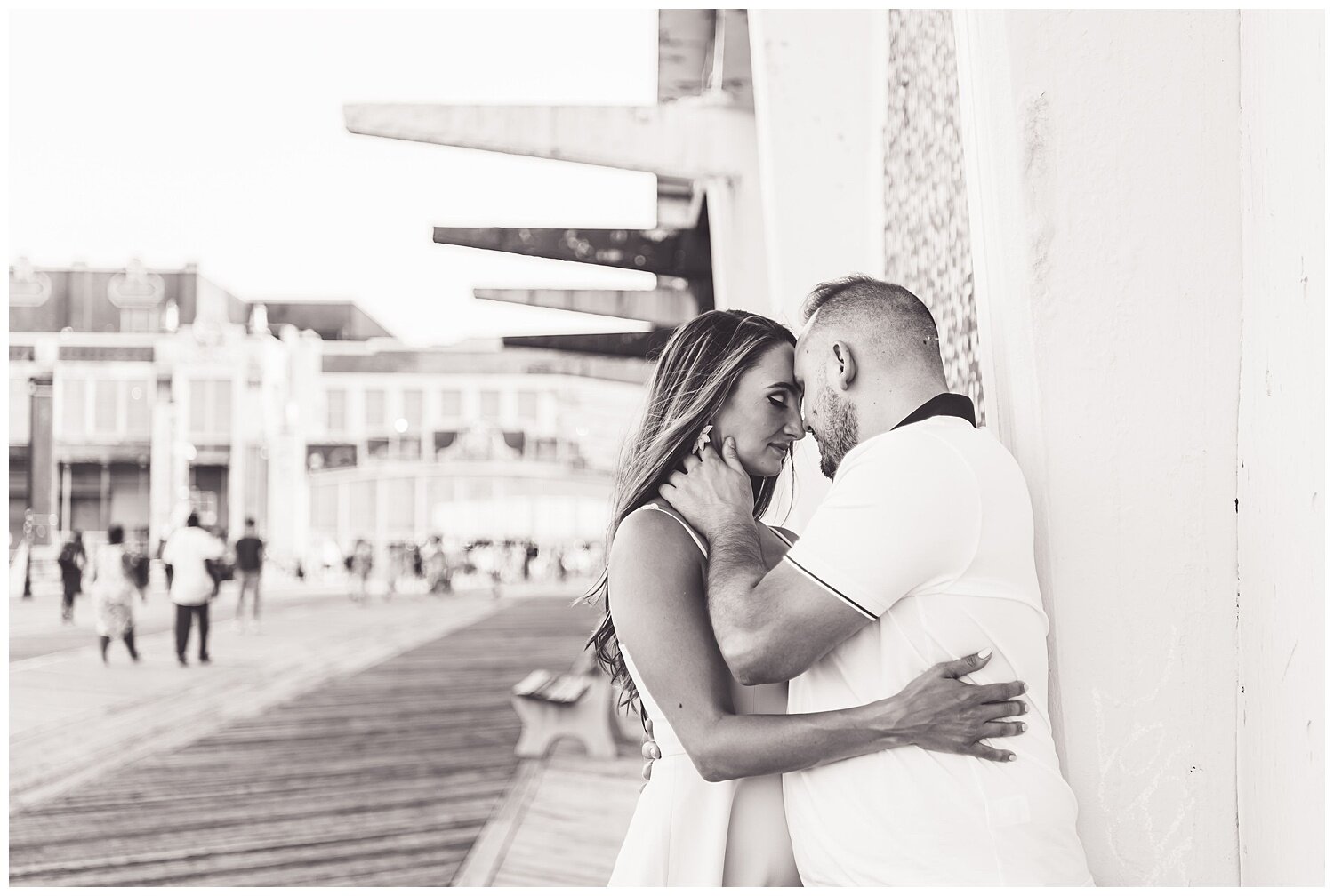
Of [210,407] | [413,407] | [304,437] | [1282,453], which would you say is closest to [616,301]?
[1282,453]

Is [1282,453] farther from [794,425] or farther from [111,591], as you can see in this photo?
[111,591]

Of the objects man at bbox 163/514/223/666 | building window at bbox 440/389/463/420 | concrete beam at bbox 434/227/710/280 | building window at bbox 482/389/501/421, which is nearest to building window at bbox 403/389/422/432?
building window at bbox 440/389/463/420

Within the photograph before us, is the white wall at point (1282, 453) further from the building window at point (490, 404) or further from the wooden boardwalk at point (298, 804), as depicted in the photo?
the building window at point (490, 404)

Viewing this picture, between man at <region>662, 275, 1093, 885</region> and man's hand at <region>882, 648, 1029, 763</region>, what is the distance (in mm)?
24

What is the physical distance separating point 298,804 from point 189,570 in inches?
254

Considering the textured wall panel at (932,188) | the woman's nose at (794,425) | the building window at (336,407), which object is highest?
the building window at (336,407)

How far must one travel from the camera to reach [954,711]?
1713 millimetres

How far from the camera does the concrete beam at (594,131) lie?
5656 mm

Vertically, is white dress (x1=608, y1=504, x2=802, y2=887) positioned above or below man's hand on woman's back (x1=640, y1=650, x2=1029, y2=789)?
below

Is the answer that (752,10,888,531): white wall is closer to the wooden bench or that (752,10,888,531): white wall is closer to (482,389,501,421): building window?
the wooden bench

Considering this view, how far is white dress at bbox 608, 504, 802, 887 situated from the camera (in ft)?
6.28

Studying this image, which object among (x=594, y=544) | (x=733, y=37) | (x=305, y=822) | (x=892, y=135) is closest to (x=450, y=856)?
(x=305, y=822)

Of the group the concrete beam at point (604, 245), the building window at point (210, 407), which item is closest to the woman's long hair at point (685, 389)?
the concrete beam at point (604, 245)

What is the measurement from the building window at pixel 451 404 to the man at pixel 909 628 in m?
58.5
